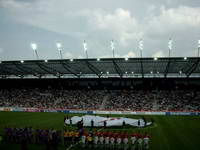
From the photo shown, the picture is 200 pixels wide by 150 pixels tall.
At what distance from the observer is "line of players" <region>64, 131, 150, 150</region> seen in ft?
65.2

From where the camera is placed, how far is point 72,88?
72062 mm

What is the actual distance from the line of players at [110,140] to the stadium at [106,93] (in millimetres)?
8659

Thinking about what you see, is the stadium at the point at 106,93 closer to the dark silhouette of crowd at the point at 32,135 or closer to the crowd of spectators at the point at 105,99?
the crowd of spectators at the point at 105,99

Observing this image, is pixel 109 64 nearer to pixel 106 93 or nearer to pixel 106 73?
pixel 106 73

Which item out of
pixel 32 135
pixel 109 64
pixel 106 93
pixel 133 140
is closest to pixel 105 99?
pixel 106 93

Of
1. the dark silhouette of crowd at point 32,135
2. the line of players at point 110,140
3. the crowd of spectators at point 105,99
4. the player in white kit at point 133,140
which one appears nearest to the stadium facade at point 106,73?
the crowd of spectators at point 105,99

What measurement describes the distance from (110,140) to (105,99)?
141 feet

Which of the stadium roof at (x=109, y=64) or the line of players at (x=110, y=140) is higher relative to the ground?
the stadium roof at (x=109, y=64)

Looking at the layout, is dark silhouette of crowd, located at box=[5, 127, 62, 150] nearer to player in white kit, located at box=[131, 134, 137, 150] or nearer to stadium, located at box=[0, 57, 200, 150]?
player in white kit, located at box=[131, 134, 137, 150]

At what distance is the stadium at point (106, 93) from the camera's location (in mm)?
40109

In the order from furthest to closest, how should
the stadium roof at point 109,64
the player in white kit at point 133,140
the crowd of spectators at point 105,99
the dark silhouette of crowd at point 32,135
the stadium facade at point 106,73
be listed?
the crowd of spectators at point 105,99, the stadium facade at point 106,73, the stadium roof at point 109,64, the dark silhouette of crowd at point 32,135, the player in white kit at point 133,140

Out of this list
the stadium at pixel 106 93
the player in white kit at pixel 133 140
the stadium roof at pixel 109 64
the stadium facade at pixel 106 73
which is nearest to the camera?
the player in white kit at pixel 133 140

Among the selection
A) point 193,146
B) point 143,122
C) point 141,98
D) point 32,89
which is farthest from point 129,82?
point 193,146

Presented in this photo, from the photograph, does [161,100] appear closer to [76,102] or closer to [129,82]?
[129,82]
